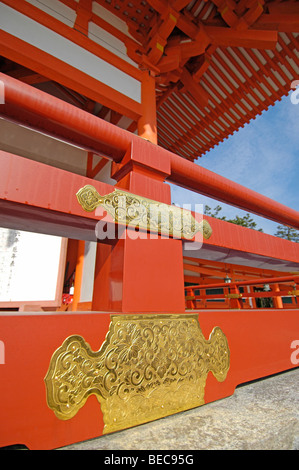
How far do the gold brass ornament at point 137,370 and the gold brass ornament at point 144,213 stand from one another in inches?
15.7

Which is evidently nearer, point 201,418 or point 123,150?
point 201,418

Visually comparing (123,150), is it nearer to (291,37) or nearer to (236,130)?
(291,37)

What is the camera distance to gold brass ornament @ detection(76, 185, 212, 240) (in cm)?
92

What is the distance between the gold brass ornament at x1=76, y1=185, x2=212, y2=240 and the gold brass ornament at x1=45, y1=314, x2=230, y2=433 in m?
0.40

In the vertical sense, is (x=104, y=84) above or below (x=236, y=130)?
below

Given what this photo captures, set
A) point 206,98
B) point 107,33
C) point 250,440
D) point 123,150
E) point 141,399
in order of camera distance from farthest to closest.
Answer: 1. point 206,98
2. point 107,33
3. point 123,150
4. point 141,399
5. point 250,440

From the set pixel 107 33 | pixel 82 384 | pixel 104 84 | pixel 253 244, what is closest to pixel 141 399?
pixel 82 384

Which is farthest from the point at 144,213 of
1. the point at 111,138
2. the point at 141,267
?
the point at 111,138

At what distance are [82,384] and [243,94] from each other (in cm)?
340

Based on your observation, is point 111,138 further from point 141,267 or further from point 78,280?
point 78,280

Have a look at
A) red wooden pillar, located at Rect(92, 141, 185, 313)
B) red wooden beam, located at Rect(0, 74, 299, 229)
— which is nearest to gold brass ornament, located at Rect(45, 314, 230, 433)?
red wooden pillar, located at Rect(92, 141, 185, 313)

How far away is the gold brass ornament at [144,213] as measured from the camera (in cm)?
92

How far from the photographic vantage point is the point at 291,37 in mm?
2254

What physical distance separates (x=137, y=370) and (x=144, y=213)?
634 millimetres
